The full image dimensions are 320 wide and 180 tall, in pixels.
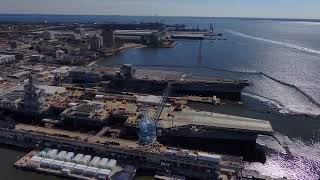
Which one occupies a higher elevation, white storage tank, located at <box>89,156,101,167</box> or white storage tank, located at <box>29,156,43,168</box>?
white storage tank, located at <box>89,156,101,167</box>

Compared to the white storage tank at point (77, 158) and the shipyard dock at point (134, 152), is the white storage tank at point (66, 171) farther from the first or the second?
the shipyard dock at point (134, 152)

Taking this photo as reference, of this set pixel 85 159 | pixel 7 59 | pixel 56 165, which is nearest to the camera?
pixel 56 165

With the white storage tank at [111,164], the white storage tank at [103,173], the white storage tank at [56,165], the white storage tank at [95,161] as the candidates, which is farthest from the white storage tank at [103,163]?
the white storage tank at [56,165]

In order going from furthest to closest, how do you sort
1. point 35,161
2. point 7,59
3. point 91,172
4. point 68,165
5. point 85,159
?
point 7,59 → point 35,161 → point 85,159 → point 68,165 → point 91,172

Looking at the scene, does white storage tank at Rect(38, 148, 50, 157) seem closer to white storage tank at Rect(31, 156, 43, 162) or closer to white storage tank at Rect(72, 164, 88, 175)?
white storage tank at Rect(31, 156, 43, 162)

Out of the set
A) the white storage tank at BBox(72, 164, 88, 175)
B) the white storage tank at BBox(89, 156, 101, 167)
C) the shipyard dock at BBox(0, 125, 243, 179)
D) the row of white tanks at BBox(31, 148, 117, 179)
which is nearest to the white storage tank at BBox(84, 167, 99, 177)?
the row of white tanks at BBox(31, 148, 117, 179)

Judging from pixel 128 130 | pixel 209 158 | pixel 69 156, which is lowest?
pixel 69 156

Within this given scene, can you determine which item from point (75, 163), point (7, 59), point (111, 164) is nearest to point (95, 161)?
point (111, 164)

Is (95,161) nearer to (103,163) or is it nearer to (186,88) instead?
(103,163)
